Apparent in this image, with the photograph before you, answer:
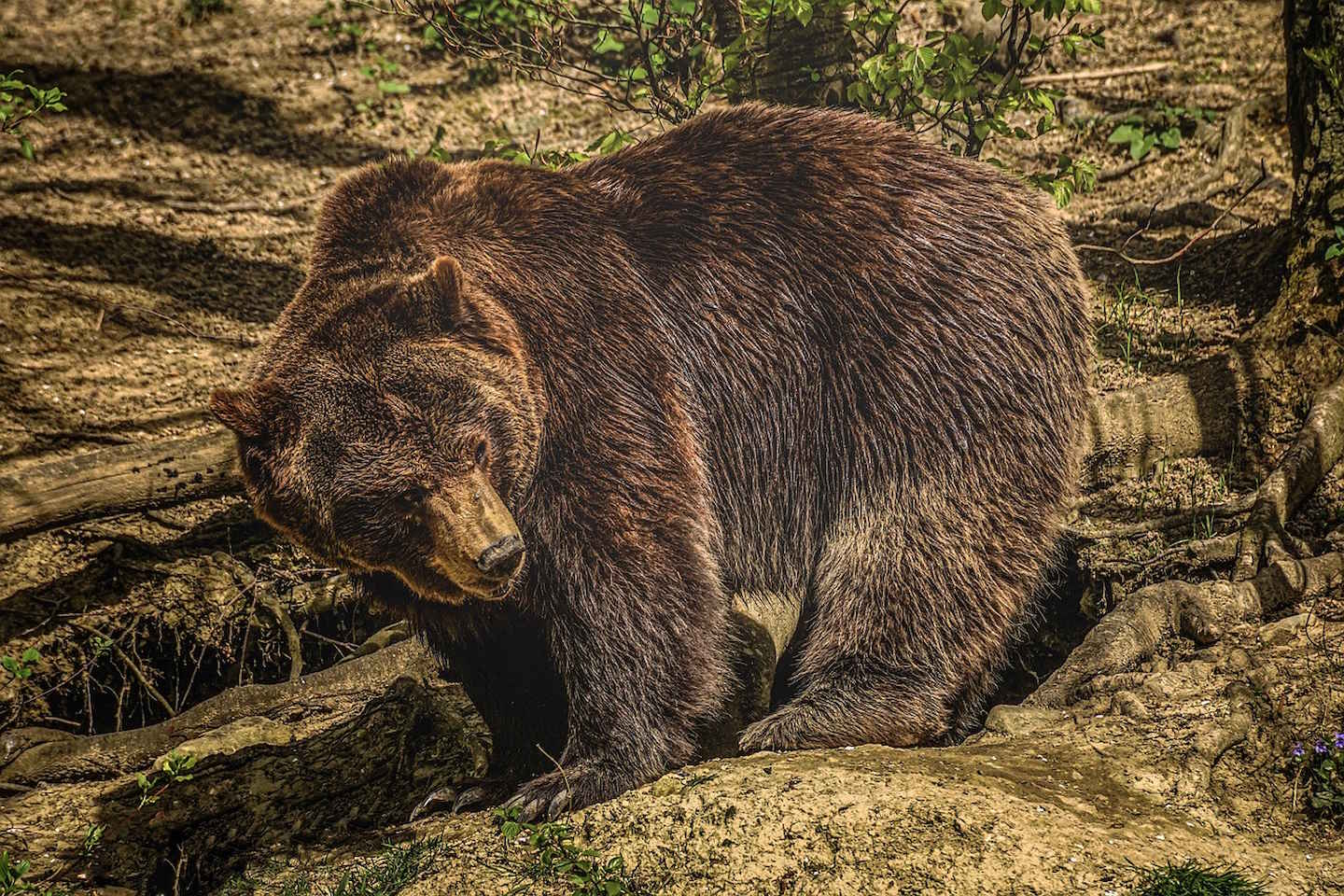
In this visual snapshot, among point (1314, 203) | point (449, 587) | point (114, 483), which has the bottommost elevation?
point (449, 587)

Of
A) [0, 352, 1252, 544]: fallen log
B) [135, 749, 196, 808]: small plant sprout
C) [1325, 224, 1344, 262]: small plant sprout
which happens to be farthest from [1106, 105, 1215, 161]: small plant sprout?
[135, 749, 196, 808]: small plant sprout

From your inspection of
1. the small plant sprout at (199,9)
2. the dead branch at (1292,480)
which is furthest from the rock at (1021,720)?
the small plant sprout at (199,9)

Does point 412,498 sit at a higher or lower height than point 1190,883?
higher

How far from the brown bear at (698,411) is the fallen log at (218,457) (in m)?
0.80

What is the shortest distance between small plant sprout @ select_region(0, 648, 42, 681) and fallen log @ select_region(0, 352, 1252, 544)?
54cm

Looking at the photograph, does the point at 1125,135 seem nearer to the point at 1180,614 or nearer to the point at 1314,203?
the point at 1314,203

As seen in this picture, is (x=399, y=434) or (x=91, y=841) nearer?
(x=399, y=434)

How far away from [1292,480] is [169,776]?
4580 mm

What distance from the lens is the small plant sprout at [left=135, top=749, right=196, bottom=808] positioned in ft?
12.4

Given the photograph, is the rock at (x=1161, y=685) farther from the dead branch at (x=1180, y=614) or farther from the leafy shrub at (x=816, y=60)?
the leafy shrub at (x=816, y=60)

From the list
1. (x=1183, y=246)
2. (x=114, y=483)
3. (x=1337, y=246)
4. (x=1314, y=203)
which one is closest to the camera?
(x=1337, y=246)

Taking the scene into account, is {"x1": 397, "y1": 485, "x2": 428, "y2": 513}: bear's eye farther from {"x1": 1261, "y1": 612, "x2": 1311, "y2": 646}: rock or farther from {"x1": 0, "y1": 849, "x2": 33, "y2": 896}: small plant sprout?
{"x1": 1261, "y1": 612, "x2": 1311, "y2": 646}: rock

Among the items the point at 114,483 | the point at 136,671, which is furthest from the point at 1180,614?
the point at 114,483

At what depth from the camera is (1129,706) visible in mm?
3502
